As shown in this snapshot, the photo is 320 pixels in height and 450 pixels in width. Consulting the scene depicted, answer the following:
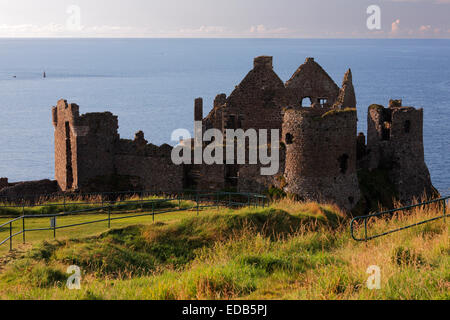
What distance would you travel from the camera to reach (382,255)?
679 inches

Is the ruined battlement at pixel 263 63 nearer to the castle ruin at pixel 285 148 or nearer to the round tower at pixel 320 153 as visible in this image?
the castle ruin at pixel 285 148

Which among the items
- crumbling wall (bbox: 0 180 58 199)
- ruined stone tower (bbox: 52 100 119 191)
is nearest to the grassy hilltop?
ruined stone tower (bbox: 52 100 119 191)

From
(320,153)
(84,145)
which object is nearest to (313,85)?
(320,153)

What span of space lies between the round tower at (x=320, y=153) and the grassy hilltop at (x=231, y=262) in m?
8.59

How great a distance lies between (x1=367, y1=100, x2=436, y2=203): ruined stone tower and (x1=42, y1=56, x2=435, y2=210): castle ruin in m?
0.06

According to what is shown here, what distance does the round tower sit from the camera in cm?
3534

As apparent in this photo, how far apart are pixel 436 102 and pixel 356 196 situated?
156 meters

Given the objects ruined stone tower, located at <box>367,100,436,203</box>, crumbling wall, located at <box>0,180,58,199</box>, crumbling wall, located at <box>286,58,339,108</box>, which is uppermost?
crumbling wall, located at <box>286,58,339,108</box>

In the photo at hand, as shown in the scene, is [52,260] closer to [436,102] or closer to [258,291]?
[258,291]

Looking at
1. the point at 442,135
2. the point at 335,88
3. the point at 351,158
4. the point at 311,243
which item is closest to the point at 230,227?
the point at 311,243

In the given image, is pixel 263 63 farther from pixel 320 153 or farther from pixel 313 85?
pixel 320 153

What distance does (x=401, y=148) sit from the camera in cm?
4006

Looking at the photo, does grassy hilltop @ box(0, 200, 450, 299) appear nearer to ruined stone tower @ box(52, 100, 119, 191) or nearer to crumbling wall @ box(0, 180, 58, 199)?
ruined stone tower @ box(52, 100, 119, 191)
